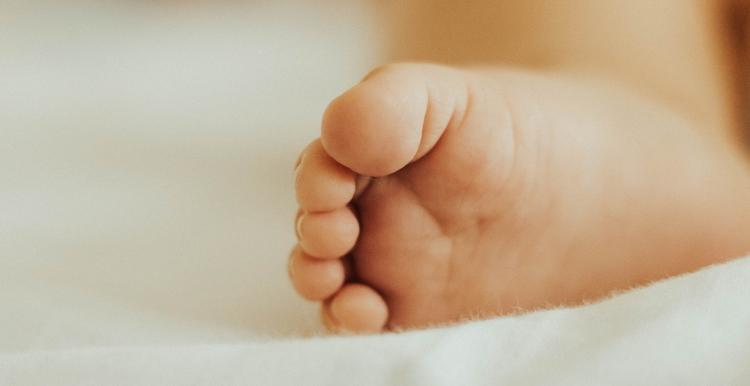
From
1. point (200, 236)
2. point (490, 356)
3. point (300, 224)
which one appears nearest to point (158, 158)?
point (200, 236)

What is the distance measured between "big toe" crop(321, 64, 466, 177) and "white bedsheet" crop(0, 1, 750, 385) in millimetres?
90

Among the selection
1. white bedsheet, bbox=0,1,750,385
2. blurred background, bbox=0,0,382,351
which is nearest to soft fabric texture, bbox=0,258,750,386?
white bedsheet, bbox=0,1,750,385

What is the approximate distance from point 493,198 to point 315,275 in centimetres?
11

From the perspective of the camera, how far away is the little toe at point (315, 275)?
0.48m

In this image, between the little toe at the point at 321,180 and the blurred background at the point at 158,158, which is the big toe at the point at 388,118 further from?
the blurred background at the point at 158,158

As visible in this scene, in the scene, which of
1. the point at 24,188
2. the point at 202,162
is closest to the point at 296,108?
the point at 202,162

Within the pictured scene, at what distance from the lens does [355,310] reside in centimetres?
48

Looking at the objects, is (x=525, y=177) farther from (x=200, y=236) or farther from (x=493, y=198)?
(x=200, y=236)

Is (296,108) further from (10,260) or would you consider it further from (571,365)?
(571,365)

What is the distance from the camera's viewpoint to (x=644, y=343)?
0.37 m

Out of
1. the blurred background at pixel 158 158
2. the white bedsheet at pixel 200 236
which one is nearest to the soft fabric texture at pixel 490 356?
the white bedsheet at pixel 200 236

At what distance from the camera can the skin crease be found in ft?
1.46

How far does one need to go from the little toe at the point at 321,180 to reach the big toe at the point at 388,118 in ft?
0.04

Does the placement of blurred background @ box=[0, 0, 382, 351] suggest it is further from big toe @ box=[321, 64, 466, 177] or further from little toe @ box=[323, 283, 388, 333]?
big toe @ box=[321, 64, 466, 177]
